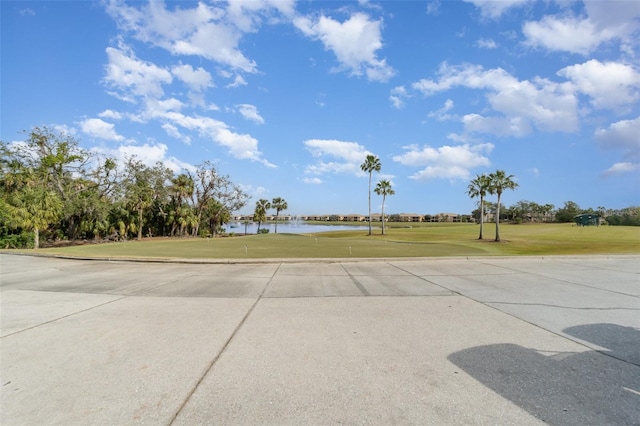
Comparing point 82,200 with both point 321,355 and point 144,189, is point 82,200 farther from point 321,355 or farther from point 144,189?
point 321,355

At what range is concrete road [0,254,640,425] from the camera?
2811mm

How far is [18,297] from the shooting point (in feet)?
24.2

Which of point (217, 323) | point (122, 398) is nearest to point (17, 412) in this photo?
point (122, 398)

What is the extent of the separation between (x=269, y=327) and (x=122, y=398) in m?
2.40

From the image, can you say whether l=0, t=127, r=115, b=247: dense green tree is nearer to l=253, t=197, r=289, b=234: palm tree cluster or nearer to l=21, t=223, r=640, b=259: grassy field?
l=21, t=223, r=640, b=259: grassy field

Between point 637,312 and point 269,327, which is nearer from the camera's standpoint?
point 269,327

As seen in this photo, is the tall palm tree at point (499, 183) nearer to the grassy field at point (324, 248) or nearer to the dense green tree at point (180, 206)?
the grassy field at point (324, 248)

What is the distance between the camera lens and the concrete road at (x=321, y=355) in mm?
2811

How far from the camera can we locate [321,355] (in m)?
Result: 4.01

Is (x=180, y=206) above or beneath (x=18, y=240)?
above

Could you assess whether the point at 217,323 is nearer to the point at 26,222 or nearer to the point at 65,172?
the point at 26,222

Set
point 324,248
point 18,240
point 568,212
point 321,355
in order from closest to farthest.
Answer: point 321,355 < point 324,248 < point 18,240 < point 568,212

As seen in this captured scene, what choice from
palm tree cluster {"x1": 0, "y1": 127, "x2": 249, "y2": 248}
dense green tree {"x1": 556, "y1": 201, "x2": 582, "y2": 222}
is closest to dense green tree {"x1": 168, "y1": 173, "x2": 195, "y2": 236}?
palm tree cluster {"x1": 0, "y1": 127, "x2": 249, "y2": 248}

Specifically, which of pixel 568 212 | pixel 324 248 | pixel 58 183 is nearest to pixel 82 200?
pixel 58 183
